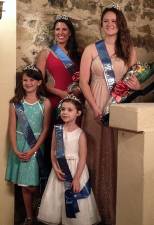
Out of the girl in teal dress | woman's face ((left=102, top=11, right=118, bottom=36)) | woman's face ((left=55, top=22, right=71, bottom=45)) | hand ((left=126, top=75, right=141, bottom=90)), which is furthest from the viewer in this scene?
woman's face ((left=55, top=22, right=71, bottom=45))

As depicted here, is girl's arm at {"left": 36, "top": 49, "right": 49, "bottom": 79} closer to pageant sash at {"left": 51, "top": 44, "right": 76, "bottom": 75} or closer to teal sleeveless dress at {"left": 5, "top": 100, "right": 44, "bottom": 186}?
pageant sash at {"left": 51, "top": 44, "right": 76, "bottom": 75}

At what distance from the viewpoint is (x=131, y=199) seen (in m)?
2.76

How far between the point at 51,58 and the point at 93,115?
674mm

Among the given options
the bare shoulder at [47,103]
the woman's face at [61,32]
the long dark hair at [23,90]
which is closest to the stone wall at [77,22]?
the woman's face at [61,32]

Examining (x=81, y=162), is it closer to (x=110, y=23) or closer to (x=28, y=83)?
(x=28, y=83)

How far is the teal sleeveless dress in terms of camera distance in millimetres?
3436

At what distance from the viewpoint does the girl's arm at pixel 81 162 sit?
3.22 meters

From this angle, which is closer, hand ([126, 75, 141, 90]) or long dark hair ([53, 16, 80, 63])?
hand ([126, 75, 141, 90])

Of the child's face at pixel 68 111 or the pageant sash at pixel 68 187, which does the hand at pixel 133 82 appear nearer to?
the child's face at pixel 68 111

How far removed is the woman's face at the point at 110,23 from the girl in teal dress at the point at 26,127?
670mm

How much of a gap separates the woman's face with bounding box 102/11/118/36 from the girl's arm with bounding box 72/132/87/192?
85 cm

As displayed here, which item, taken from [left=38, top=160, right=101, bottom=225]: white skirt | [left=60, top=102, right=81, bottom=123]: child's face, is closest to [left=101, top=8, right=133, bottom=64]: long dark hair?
[left=60, top=102, right=81, bottom=123]: child's face

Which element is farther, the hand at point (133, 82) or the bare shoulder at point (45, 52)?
the bare shoulder at point (45, 52)

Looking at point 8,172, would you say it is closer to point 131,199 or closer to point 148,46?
point 131,199
